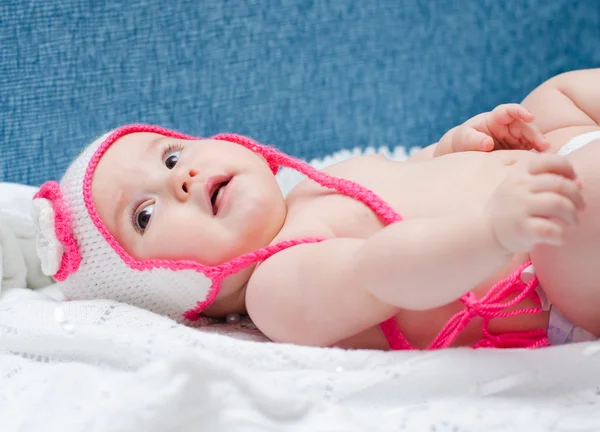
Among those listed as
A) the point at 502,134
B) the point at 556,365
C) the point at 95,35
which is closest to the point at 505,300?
the point at 556,365

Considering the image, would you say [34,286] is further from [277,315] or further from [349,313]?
[349,313]

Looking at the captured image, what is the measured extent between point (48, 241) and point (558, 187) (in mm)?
773

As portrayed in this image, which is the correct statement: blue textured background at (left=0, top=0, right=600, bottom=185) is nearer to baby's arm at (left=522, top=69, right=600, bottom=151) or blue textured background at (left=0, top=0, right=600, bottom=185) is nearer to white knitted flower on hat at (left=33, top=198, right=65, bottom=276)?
baby's arm at (left=522, top=69, right=600, bottom=151)

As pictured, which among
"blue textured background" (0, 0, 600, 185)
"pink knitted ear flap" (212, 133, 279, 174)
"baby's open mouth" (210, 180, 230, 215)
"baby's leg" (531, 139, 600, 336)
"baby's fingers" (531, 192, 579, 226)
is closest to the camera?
"baby's fingers" (531, 192, 579, 226)

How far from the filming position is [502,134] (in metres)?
1.17

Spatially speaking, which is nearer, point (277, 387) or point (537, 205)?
point (537, 205)

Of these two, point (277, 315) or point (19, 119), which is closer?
point (277, 315)

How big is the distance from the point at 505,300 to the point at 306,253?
285mm

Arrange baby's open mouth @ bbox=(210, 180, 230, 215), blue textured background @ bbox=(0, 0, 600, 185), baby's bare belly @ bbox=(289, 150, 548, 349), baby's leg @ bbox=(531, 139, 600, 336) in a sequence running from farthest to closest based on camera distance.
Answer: blue textured background @ bbox=(0, 0, 600, 185) → baby's open mouth @ bbox=(210, 180, 230, 215) → baby's bare belly @ bbox=(289, 150, 548, 349) → baby's leg @ bbox=(531, 139, 600, 336)

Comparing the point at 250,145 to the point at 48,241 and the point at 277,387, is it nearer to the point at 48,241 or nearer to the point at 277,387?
the point at 48,241

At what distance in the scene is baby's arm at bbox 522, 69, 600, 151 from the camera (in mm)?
1184

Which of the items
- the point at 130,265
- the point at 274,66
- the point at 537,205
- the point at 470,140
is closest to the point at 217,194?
Answer: the point at 130,265

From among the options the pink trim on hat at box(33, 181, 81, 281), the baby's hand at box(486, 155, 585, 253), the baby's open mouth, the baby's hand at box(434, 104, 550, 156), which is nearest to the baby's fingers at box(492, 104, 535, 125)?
the baby's hand at box(434, 104, 550, 156)

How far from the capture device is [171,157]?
118 cm
